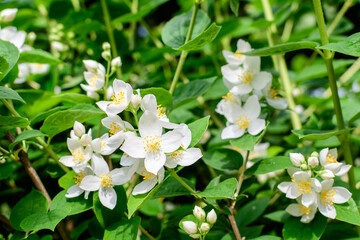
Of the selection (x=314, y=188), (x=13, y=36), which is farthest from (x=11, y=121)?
(x=314, y=188)

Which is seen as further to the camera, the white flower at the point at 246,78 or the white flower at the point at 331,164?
the white flower at the point at 246,78

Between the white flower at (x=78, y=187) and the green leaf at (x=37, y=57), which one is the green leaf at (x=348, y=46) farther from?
the green leaf at (x=37, y=57)

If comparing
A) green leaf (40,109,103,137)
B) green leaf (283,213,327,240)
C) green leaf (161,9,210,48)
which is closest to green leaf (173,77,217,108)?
green leaf (161,9,210,48)

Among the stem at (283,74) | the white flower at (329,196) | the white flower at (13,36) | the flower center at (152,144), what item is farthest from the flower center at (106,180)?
the stem at (283,74)

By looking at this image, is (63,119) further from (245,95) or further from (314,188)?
(314,188)

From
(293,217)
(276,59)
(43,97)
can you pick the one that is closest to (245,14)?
(276,59)

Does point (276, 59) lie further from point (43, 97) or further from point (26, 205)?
point (26, 205)
